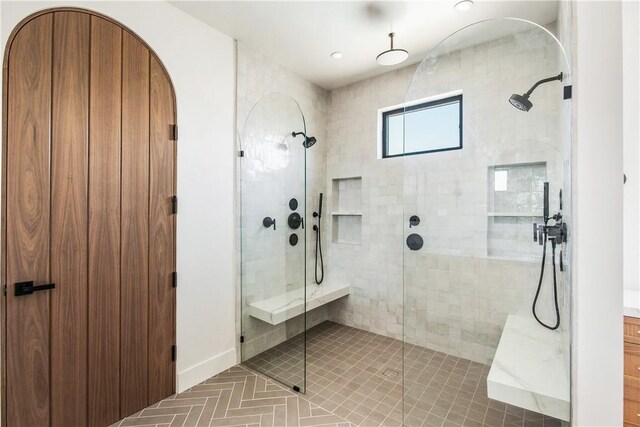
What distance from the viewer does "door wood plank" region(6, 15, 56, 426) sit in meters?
1.51

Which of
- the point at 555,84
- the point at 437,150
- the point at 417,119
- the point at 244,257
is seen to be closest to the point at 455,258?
the point at 437,150

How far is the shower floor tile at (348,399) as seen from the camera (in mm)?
1905

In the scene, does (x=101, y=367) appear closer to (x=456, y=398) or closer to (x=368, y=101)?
(x=456, y=398)

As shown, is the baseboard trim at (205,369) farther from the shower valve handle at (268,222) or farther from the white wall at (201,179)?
the shower valve handle at (268,222)

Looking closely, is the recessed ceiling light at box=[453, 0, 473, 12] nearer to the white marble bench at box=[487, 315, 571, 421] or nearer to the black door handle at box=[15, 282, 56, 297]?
the white marble bench at box=[487, 315, 571, 421]

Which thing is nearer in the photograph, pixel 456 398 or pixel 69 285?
pixel 69 285

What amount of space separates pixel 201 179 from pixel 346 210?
71.6 inches

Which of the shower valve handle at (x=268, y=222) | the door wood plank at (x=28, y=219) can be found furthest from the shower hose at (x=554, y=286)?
the door wood plank at (x=28, y=219)

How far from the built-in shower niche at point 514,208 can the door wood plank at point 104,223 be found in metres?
2.57

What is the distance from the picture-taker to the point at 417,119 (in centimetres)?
217

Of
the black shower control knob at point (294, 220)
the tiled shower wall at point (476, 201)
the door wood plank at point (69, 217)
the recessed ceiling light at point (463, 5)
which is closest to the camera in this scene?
the door wood plank at point (69, 217)

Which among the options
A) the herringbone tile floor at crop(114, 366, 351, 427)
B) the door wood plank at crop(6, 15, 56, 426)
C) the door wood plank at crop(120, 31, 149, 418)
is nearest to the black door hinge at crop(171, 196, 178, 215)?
the door wood plank at crop(120, 31, 149, 418)

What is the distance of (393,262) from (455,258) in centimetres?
97

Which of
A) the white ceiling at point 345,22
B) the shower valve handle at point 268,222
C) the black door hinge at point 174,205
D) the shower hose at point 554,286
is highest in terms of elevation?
the white ceiling at point 345,22
